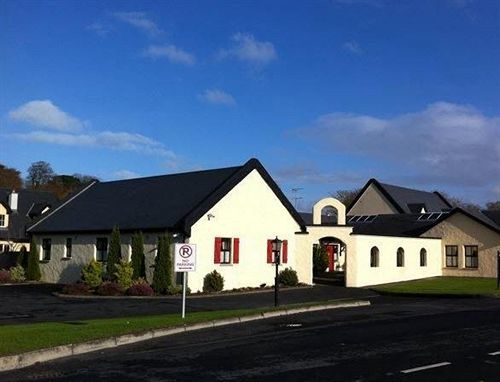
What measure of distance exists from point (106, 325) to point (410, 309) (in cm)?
1086

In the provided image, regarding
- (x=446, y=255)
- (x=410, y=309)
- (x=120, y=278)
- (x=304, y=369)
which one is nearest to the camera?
(x=304, y=369)

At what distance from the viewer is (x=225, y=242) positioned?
103 ft

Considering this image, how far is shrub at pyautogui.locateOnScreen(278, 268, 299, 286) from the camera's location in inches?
1316

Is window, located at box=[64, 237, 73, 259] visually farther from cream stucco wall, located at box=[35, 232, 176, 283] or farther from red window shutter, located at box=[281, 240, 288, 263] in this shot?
red window shutter, located at box=[281, 240, 288, 263]

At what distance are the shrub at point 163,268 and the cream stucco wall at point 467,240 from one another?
21.3m

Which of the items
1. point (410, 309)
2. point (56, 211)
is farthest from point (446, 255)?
point (56, 211)

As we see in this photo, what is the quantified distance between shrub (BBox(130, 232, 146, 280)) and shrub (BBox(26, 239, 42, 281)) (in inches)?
358

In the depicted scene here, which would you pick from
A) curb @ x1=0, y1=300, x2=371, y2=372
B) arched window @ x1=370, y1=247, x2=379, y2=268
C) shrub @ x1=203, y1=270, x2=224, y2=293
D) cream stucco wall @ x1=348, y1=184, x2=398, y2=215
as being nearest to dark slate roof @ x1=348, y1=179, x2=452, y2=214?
cream stucco wall @ x1=348, y1=184, x2=398, y2=215

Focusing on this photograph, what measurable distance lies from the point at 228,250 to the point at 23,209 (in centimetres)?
3193

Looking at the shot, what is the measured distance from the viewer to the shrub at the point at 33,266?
37156mm

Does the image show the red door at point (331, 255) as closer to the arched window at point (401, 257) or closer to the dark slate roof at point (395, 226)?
the dark slate roof at point (395, 226)

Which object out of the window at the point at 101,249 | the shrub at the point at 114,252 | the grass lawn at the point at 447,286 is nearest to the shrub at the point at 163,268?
the shrub at the point at 114,252

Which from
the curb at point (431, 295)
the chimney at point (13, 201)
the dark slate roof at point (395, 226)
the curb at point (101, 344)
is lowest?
the curb at point (101, 344)

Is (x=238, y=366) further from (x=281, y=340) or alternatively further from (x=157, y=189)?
(x=157, y=189)
